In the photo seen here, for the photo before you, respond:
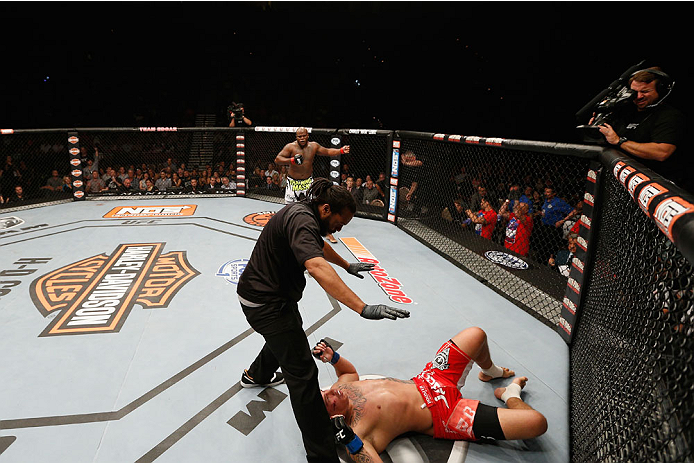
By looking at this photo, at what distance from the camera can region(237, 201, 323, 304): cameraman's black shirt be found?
1948mm

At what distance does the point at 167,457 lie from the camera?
2.03 m

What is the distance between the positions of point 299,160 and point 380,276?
2.23 meters

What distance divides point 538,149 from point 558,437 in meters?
2.36

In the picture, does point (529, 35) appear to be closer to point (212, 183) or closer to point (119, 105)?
point (212, 183)

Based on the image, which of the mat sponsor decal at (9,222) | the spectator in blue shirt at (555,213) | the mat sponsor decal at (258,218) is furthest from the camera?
Result: the mat sponsor decal at (258,218)

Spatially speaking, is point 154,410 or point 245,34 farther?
point 245,34

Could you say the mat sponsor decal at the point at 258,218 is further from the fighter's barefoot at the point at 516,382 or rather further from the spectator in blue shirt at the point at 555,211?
the fighter's barefoot at the point at 516,382

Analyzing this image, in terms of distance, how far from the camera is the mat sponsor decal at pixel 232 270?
4.23 metres

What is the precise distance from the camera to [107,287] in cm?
392

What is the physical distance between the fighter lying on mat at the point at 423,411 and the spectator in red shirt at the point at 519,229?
9.38ft

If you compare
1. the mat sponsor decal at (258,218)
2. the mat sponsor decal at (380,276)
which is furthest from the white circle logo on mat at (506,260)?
the mat sponsor decal at (258,218)

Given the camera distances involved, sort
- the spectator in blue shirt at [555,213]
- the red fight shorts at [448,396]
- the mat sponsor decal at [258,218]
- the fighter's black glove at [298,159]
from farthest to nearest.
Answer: the mat sponsor decal at [258,218] < the fighter's black glove at [298,159] < the spectator in blue shirt at [555,213] < the red fight shorts at [448,396]

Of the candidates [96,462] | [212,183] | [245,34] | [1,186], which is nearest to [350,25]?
[245,34]

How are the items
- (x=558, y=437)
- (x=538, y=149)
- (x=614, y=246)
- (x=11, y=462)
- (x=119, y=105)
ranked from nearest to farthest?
(x=11, y=462)
(x=558, y=437)
(x=614, y=246)
(x=538, y=149)
(x=119, y=105)
